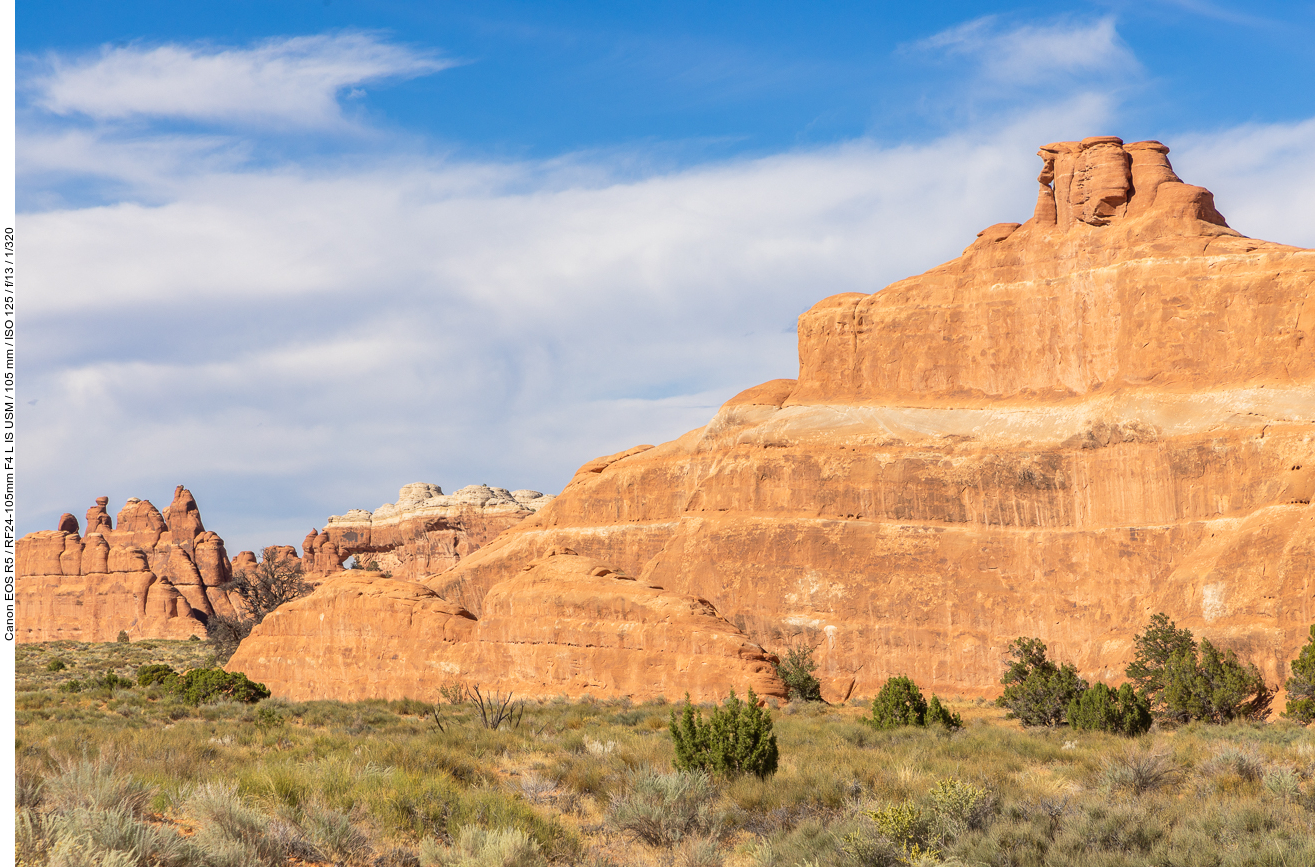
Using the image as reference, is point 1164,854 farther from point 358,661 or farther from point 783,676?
point 358,661

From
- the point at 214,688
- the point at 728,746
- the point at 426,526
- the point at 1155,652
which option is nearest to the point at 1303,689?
the point at 1155,652

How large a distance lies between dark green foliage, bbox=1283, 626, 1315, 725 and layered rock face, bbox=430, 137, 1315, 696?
490 centimetres

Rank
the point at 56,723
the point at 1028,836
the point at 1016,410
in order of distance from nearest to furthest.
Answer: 1. the point at 1028,836
2. the point at 56,723
3. the point at 1016,410

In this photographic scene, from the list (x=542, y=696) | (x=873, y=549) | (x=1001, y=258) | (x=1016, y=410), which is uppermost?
(x=1001, y=258)

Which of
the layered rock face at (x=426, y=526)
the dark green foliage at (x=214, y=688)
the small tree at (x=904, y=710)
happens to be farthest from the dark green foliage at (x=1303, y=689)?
the layered rock face at (x=426, y=526)

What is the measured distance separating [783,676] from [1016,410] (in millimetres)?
17944

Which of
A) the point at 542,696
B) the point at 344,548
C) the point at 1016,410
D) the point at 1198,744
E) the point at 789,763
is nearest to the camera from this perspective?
the point at 789,763

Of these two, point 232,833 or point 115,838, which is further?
point 232,833

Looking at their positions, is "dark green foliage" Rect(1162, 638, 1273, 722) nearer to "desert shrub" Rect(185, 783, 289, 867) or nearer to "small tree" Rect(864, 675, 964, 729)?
"small tree" Rect(864, 675, 964, 729)

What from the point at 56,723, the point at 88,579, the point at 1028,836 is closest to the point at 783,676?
the point at 56,723

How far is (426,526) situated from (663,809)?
9428cm

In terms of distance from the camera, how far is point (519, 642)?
41812mm

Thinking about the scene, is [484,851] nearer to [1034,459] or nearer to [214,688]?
[214,688]

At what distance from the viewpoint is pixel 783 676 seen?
39812 millimetres
